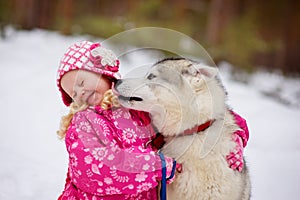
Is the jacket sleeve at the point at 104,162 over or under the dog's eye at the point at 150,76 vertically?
under

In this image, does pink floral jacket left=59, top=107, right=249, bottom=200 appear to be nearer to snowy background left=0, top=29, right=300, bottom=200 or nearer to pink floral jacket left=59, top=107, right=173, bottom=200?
pink floral jacket left=59, top=107, right=173, bottom=200

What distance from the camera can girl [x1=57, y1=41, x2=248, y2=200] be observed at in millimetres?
1805

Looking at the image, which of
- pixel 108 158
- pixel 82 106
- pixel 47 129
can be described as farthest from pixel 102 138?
pixel 47 129

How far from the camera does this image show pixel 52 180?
11.0 ft

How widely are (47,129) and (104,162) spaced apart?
3.32m

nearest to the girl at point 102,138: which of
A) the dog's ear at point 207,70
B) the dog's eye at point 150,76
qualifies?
the dog's eye at point 150,76

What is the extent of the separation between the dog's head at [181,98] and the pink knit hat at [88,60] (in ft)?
0.36

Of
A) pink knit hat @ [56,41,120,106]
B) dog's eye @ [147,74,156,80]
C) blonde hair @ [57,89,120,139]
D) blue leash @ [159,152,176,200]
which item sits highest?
pink knit hat @ [56,41,120,106]

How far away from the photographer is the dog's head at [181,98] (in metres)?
2.07

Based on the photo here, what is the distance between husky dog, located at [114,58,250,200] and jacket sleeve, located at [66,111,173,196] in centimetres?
23

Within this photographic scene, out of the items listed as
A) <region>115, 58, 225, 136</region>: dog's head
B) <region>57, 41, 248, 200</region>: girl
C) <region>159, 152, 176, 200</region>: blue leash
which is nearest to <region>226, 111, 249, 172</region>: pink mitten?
<region>57, 41, 248, 200</region>: girl

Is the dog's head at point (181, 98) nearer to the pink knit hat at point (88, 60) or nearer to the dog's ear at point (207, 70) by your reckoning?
the dog's ear at point (207, 70)

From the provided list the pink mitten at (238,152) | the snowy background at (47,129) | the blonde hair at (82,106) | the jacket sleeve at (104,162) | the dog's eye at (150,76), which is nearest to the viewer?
the jacket sleeve at (104,162)

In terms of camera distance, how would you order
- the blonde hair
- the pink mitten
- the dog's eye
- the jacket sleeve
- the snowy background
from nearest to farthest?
the jacket sleeve → the blonde hair → the pink mitten → the dog's eye → the snowy background
